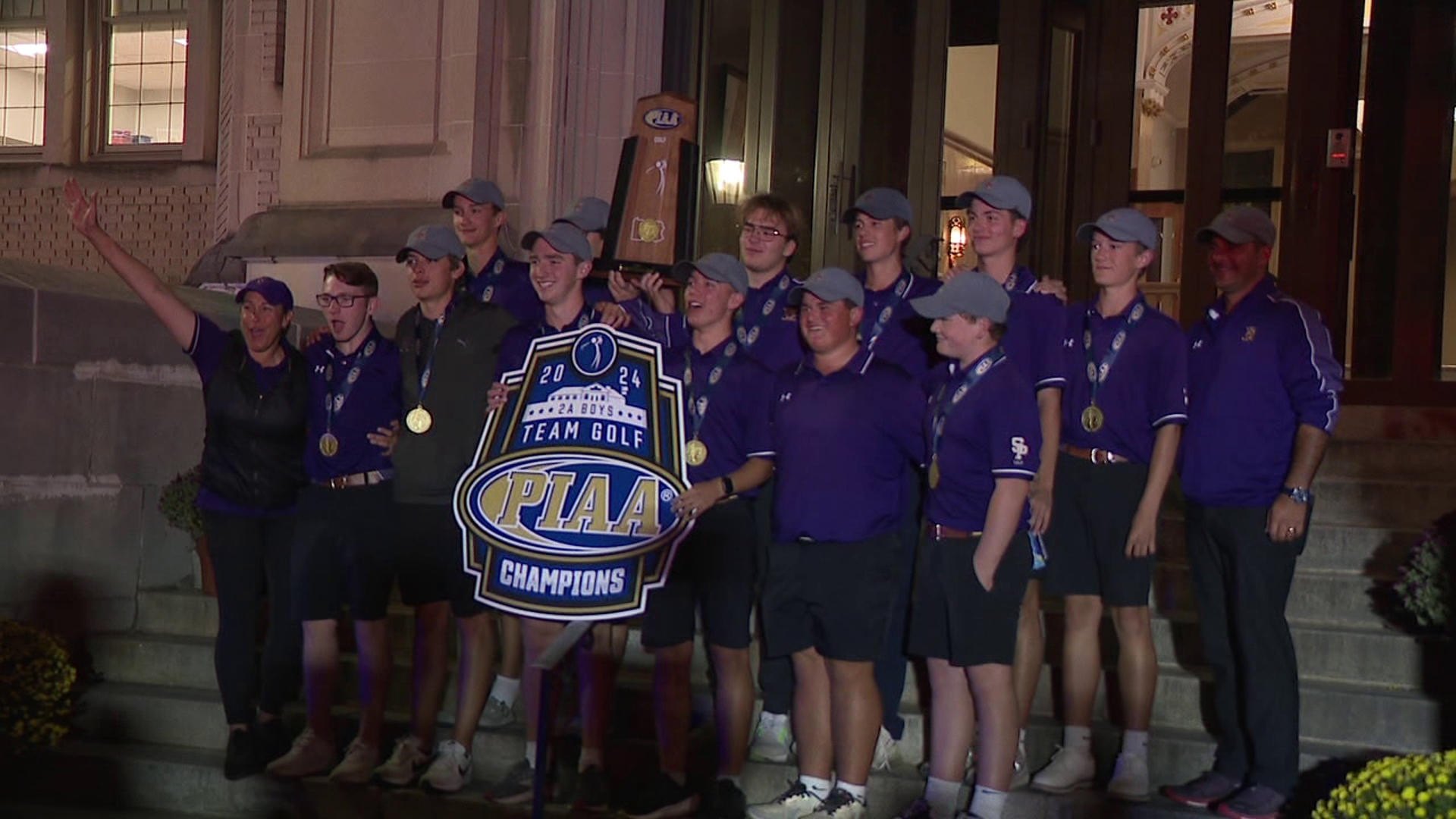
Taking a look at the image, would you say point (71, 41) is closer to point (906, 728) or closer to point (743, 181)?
point (743, 181)

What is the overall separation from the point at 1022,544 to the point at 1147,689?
82cm

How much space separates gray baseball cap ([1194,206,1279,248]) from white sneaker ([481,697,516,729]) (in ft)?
11.3

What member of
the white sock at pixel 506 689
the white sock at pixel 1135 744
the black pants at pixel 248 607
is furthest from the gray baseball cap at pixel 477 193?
the white sock at pixel 1135 744

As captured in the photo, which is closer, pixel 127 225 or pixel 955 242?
pixel 955 242

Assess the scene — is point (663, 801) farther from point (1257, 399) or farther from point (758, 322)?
point (1257, 399)

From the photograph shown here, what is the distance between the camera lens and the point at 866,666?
21.0ft

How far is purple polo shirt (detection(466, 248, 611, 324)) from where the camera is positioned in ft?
25.1

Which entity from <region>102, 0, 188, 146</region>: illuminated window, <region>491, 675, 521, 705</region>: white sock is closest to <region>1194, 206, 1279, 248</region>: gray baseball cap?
<region>491, 675, 521, 705</region>: white sock

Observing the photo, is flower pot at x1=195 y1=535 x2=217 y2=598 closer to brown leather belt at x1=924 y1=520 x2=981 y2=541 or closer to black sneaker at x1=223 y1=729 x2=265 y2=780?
black sneaker at x1=223 y1=729 x2=265 y2=780

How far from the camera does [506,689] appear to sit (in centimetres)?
760

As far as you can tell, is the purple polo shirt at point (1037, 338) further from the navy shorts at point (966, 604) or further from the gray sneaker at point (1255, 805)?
the gray sneaker at point (1255, 805)

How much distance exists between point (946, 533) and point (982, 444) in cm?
34

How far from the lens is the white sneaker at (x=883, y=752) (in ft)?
22.9

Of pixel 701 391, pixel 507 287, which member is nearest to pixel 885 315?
pixel 701 391
